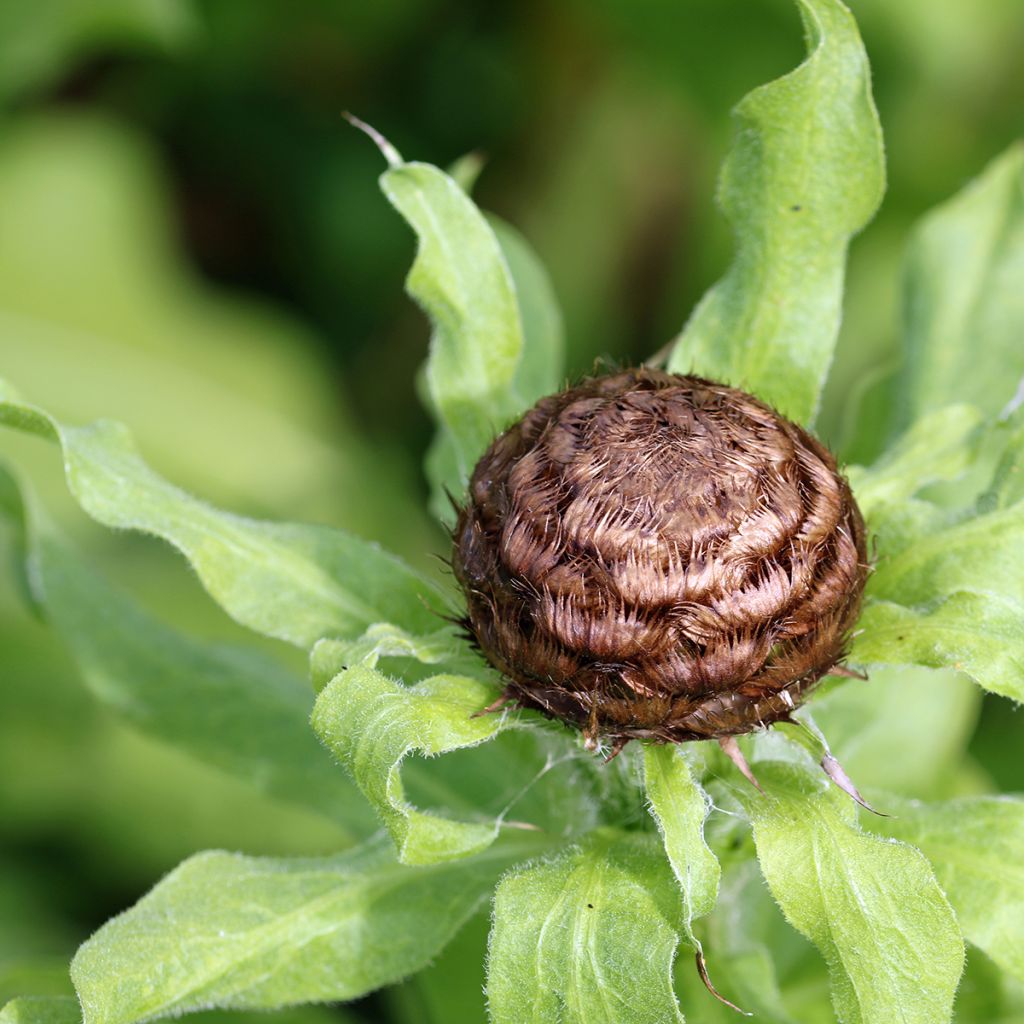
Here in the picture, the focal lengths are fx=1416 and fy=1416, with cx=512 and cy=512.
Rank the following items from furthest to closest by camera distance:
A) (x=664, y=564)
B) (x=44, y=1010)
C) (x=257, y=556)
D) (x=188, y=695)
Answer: (x=188, y=695)
(x=257, y=556)
(x=44, y=1010)
(x=664, y=564)

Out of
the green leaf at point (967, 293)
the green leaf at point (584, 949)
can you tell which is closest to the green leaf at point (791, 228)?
the green leaf at point (967, 293)

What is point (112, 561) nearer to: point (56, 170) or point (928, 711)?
point (56, 170)

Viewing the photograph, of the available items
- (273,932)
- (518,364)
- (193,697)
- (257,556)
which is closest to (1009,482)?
(518,364)

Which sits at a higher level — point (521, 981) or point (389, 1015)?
point (521, 981)

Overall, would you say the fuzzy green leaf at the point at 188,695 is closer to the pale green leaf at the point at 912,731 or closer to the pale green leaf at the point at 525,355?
the pale green leaf at the point at 525,355

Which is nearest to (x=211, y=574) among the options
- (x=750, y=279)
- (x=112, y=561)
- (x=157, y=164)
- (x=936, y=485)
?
(x=750, y=279)

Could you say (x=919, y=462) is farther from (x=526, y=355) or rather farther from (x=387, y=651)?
(x=387, y=651)
